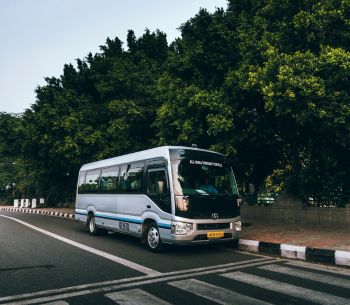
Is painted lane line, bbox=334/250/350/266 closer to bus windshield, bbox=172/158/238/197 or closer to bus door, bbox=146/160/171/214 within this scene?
bus windshield, bbox=172/158/238/197

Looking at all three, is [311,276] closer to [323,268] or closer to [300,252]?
[323,268]

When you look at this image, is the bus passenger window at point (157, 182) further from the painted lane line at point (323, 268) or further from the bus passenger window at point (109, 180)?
the painted lane line at point (323, 268)

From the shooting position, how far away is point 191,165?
950cm

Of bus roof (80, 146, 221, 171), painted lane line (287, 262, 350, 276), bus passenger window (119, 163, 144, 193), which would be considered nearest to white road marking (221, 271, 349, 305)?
painted lane line (287, 262, 350, 276)

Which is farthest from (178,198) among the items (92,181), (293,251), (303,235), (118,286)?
(92,181)

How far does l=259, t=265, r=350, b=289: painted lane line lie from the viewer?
624cm

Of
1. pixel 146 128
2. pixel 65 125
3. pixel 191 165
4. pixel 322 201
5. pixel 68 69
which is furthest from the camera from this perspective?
pixel 68 69

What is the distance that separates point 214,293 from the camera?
565 centimetres

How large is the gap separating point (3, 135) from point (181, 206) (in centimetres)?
2423

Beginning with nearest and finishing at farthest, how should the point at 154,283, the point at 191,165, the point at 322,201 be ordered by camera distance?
1. the point at 154,283
2. the point at 191,165
3. the point at 322,201

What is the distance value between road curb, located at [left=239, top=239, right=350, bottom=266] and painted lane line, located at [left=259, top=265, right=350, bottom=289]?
1.13m

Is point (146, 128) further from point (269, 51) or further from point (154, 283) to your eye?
point (154, 283)

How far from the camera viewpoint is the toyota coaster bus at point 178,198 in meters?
8.96

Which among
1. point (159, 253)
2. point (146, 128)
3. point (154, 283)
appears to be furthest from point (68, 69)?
point (154, 283)
